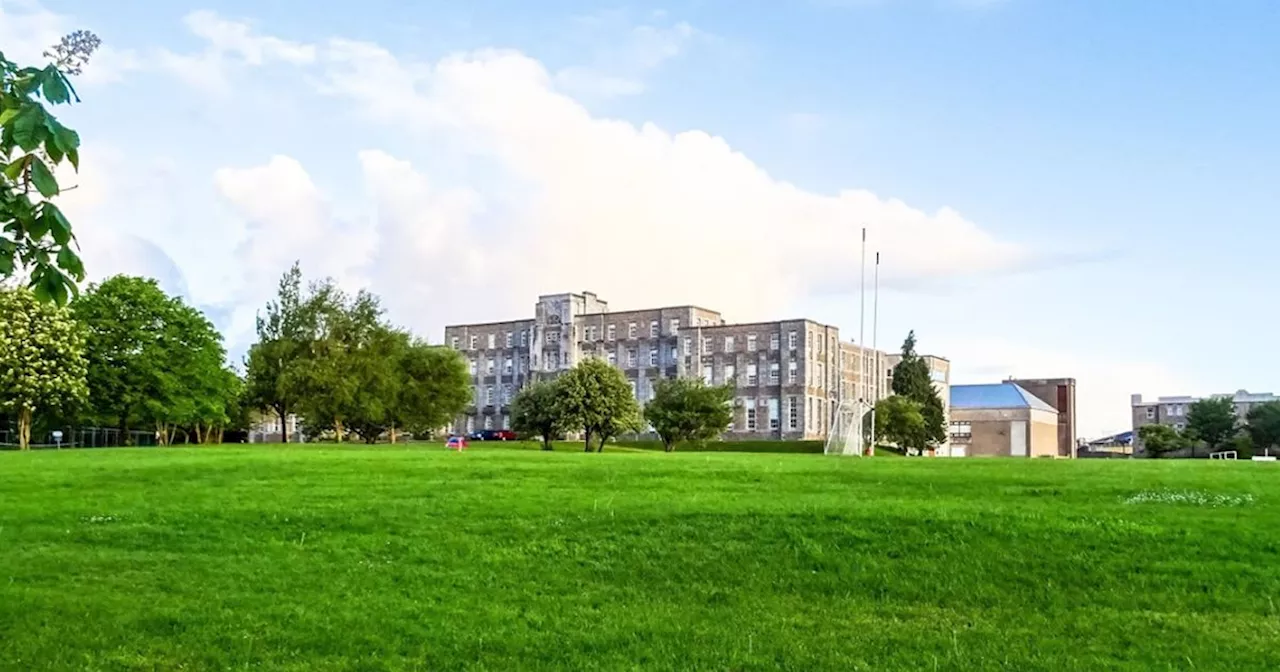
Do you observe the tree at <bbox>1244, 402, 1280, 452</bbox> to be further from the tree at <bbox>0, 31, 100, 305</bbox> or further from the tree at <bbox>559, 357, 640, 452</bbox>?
the tree at <bbox>0, 31, 100, 305</bbox>

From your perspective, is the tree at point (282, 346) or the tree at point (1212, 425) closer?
the tree at point (282, 346)

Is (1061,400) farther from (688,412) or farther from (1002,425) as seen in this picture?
(688,412)

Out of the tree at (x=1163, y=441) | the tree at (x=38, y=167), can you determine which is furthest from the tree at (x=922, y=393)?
the tree at (x=38, y=167)

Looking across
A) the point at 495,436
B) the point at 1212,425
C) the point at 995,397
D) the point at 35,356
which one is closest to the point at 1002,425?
the point at 995,397

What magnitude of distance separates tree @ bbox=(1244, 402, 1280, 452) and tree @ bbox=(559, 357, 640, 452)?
9199 centimetres

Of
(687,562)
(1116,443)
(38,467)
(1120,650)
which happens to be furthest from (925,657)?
(1116,443)

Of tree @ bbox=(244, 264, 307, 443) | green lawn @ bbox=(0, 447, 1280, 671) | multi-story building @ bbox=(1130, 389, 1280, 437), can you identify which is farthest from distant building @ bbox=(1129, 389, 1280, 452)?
green lawn @ bbox=(0, 447, 1280, 671)

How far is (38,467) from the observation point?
27781 millimetres

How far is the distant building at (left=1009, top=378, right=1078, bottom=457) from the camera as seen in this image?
161875 mm

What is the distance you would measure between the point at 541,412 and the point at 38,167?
209ft

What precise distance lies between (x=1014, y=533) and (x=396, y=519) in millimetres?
8145

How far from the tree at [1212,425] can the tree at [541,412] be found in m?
83.9

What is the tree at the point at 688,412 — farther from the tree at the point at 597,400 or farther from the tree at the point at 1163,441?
the tree at the point at 1163,441

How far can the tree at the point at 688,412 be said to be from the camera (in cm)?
8231
